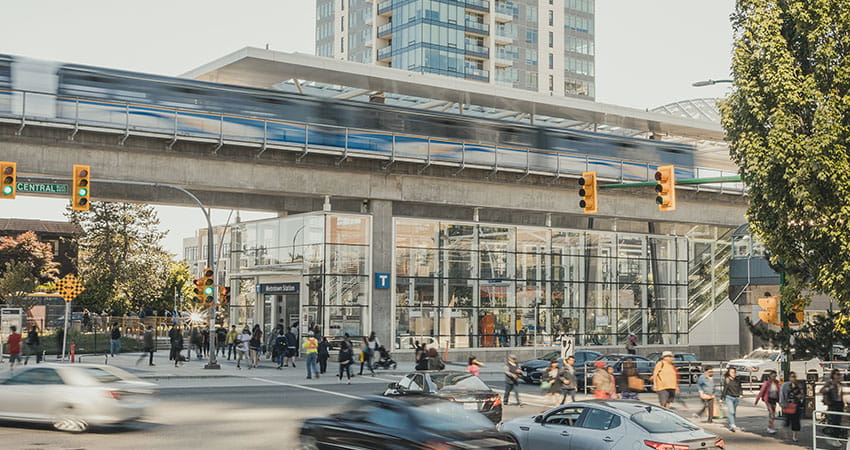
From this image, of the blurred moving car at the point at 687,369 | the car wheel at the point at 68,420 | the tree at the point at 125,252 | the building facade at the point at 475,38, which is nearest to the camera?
the car wheel at the point at 68,420

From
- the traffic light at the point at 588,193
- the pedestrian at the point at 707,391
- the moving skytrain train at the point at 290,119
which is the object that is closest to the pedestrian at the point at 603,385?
the pedestrian at the point at 707,391

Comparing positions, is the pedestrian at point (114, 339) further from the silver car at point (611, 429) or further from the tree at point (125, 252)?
the tree at point (125, 252)

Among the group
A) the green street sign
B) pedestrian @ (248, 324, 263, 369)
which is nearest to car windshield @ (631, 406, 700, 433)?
the green street sign

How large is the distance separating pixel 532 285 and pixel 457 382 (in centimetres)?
2628

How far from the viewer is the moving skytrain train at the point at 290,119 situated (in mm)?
32406

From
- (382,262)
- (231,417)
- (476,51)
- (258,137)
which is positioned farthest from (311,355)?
(476,51)

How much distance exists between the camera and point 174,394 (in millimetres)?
25469

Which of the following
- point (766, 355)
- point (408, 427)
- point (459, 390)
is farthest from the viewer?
point (766, 355)

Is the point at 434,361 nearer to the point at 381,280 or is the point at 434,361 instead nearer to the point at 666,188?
the point at 666,188

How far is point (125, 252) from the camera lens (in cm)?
7706

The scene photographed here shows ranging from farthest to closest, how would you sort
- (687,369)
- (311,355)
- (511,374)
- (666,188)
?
(687,369) → (311,355) → (511,374) → (666,188)

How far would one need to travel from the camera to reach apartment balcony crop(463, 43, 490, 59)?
9909 centimetres

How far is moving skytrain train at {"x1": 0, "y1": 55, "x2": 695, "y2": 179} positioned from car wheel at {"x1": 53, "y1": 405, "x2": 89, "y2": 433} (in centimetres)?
1803

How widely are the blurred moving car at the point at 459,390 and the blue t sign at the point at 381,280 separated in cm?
1962
